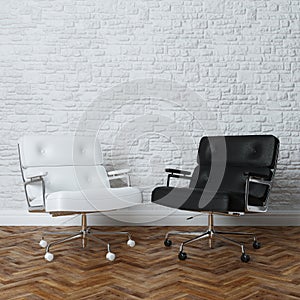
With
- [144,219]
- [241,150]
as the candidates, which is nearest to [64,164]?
[144,219]

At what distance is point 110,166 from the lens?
15.1ft

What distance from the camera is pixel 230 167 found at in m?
3.93

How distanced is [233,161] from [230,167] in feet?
0.19

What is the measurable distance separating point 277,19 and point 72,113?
2.20m

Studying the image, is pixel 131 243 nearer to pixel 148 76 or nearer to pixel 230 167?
pixel 230 167

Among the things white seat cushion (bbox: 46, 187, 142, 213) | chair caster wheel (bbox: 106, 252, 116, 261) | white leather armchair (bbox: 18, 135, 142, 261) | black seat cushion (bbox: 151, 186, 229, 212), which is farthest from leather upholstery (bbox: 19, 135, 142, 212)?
chair caster wheel (bbox: 106, 252, 116, 261)

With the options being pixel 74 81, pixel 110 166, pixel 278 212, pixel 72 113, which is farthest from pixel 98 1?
pixel 278 212

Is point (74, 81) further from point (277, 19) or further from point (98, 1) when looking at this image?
point (277, 19)

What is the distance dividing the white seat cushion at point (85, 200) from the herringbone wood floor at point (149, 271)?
361 millimetres

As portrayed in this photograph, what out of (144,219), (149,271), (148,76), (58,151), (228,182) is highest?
(148,76)

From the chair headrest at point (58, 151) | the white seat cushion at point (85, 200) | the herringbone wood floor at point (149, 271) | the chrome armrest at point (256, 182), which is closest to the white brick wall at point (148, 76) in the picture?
the chair headrest at point (58, 151)

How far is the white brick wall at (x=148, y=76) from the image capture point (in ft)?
15.0

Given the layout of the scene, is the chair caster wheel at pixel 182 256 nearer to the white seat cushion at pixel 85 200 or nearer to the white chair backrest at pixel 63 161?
the white seat cushion at pixel 85 200

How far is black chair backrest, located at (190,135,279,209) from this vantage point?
3734mm
